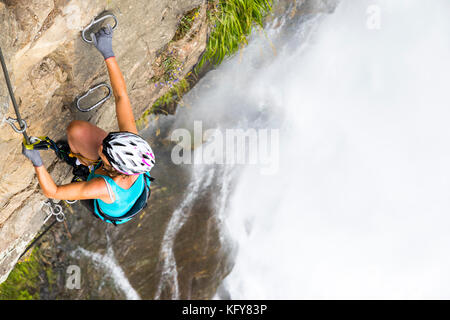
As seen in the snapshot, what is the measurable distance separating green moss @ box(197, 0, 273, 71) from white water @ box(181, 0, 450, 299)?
74 centimetres

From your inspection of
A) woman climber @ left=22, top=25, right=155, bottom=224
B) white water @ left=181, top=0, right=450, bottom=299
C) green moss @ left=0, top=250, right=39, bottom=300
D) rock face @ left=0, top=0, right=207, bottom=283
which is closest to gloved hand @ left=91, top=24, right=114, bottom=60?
woman climber @ left=22, top=25, right=155, bottom=224

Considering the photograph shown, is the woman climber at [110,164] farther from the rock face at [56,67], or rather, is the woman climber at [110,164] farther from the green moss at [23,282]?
the green moss at [23,282]

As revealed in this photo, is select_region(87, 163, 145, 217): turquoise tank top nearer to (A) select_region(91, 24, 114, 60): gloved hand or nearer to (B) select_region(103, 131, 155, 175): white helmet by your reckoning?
(B) select_region(103, 131, 155, 175): white helmet

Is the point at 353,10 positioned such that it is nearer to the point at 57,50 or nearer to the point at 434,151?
the point at 434,151

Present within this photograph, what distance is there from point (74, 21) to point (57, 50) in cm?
30

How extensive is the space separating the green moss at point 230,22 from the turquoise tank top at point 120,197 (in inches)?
95.2

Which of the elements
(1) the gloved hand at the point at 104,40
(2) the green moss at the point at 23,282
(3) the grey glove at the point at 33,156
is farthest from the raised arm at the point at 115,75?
(2) the green moss at the point at 23,282

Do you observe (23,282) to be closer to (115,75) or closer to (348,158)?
(115,75)

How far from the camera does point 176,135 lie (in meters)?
5.58

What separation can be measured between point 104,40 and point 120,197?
129 cm

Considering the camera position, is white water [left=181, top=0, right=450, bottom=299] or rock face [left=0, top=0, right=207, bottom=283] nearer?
rock face [left=0, top=0, right=207, bottom=283]

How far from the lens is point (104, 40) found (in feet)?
9.36

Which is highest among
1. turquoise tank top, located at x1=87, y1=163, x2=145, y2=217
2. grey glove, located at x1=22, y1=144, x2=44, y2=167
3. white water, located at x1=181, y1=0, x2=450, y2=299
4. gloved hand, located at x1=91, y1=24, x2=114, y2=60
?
gloved hand, located at x1=91, y1=24, x2=114, y2=60

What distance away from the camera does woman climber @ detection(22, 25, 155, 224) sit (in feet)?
8.43
